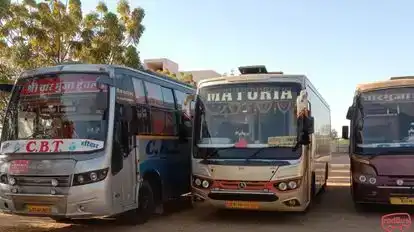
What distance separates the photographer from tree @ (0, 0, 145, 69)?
1605 cm

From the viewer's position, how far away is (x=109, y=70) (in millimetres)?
9211

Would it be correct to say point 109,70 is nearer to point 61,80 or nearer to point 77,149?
point 61,80

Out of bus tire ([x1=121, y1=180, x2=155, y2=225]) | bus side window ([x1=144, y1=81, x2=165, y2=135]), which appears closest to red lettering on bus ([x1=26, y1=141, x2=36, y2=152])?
bus tire ([x1=121, y1=180, x2=155, y2=225])

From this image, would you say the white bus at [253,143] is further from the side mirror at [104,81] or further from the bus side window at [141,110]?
the side mirror at [104,81]

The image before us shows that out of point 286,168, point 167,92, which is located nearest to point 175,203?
point 167,92

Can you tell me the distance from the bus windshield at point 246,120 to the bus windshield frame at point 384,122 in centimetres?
215

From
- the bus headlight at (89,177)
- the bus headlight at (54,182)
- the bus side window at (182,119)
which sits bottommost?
the bus headlight at (54,182)

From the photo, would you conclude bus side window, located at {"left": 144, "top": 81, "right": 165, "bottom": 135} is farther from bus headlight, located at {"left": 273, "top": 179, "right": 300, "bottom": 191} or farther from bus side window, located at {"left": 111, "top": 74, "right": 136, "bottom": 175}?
bus headlight, located at {"left": 273, "top": 179, "right": 300, "bottom": 191}

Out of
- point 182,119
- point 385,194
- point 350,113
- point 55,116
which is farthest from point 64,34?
point 385,194

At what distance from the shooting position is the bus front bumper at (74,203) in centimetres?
846

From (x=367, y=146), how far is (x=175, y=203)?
541cm

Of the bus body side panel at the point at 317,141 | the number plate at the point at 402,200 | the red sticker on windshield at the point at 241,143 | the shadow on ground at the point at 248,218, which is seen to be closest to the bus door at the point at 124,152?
the shadow on ground at the point at 248,218

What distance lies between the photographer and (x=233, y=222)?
418 inches

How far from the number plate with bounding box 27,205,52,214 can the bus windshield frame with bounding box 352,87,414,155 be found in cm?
657
